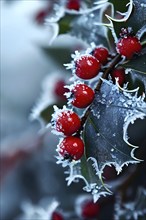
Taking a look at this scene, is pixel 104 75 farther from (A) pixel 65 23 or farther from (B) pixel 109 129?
(A) pixel 65 23

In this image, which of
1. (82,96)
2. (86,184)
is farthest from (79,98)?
(86,184)

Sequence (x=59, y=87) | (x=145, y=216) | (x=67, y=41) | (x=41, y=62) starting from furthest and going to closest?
(x=41, y=62) → (x=67, y=41) → (x=59, y=87) → (x=145, y=216)

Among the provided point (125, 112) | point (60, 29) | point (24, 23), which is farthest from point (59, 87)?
point (24, 23)

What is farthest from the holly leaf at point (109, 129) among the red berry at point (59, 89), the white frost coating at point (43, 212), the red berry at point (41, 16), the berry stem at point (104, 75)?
the red berry at point (41, 16)

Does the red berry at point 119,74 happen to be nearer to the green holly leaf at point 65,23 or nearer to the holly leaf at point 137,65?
the holly leaf at point 137,65

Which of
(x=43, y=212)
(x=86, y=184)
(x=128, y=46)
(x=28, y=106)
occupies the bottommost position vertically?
(x=28, y=106)

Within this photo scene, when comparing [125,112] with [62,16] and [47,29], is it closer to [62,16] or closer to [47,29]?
[62,16]

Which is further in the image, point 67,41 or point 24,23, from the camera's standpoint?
point 24,23

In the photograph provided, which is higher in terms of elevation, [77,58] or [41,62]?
[77,58]
